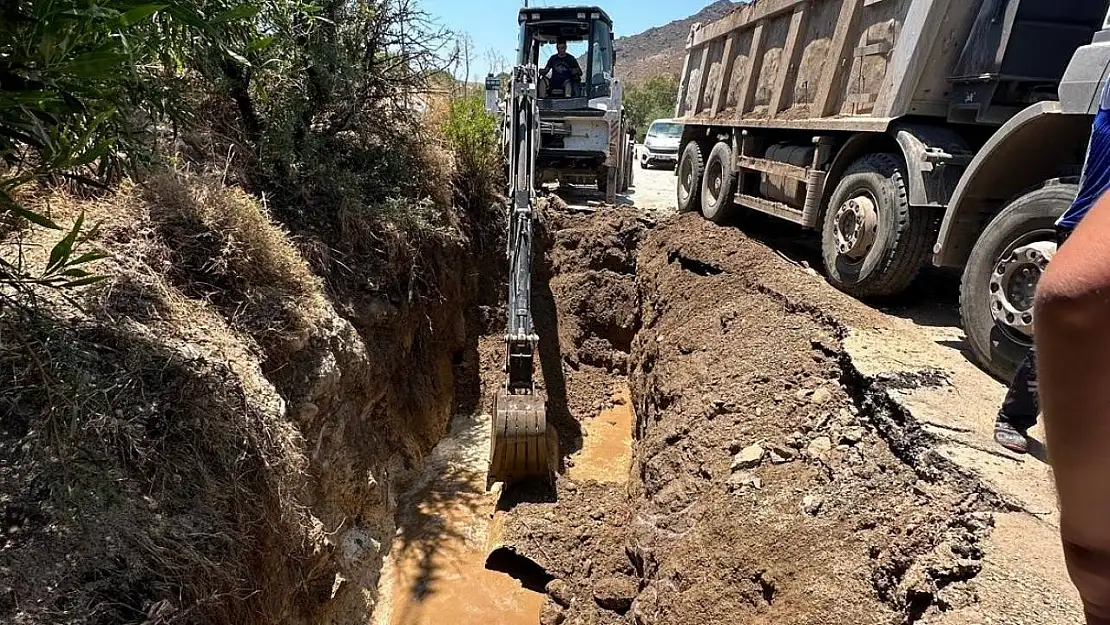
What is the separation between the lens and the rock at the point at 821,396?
12.4 feet

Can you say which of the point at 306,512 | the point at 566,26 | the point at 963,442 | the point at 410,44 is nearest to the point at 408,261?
the point at 410,44

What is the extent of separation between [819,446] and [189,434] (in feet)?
11.2

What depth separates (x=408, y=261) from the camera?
6.55 meters

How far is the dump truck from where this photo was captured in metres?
3.72

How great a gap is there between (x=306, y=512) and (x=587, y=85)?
28.6 ft

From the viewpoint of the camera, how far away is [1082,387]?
878 millimetres

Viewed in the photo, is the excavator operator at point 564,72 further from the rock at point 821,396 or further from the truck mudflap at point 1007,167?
the rock at point 821,396

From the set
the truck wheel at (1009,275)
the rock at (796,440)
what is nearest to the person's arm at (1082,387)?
the rock at (796,440)

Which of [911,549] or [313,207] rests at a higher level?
[313,207]

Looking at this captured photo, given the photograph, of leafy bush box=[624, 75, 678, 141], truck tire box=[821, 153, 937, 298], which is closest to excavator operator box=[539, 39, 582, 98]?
truck tire box=[821, 153, 937, 298]

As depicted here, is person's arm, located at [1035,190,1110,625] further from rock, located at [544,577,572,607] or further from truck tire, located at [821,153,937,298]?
truck tire, located at [821,153,937,298]

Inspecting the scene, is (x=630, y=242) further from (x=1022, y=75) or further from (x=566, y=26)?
(x=1022, y=75)

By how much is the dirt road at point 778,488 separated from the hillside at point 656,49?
60.3 meters

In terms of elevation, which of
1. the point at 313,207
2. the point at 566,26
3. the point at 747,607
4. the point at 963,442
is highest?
the point at 566,26
